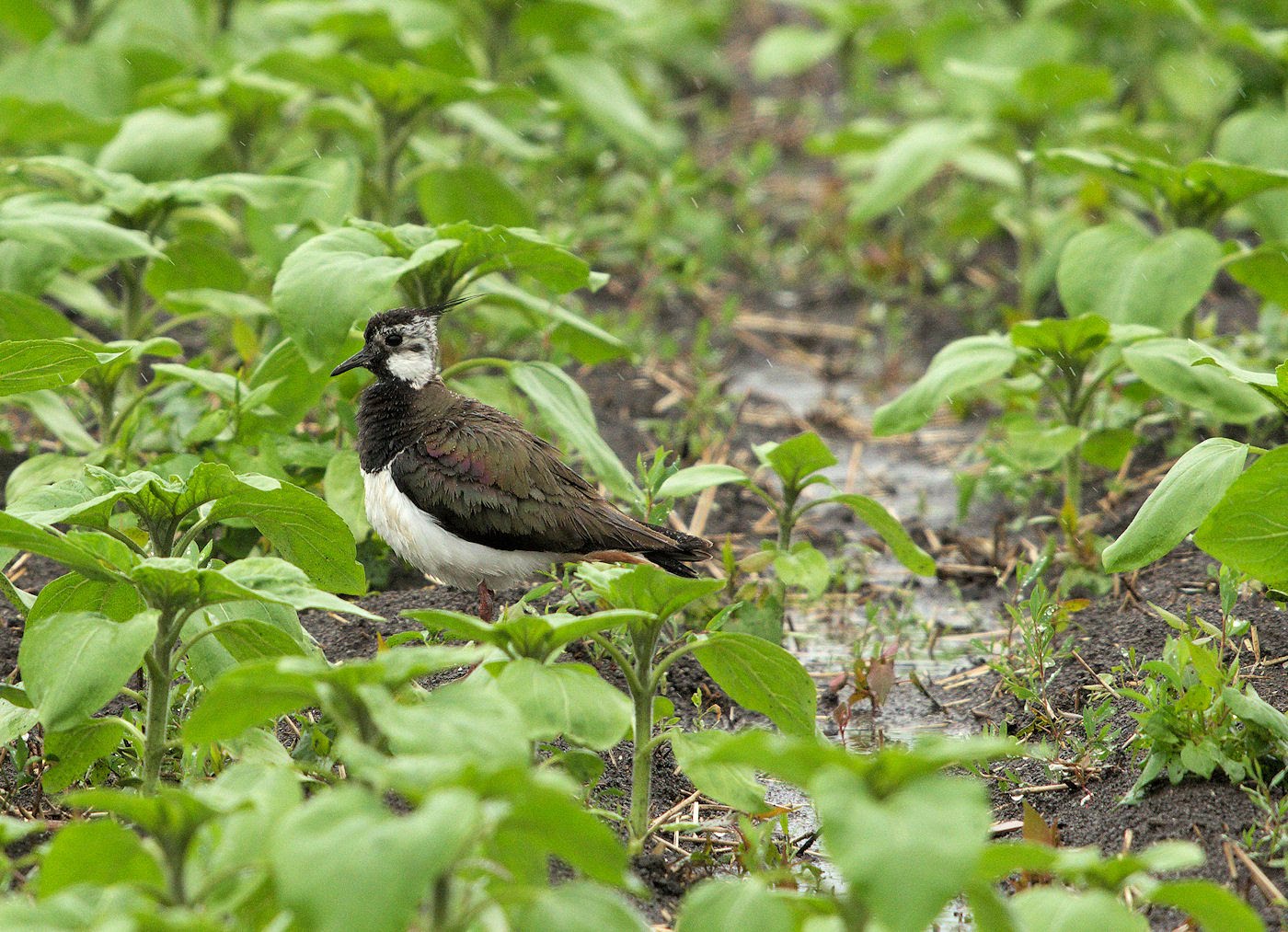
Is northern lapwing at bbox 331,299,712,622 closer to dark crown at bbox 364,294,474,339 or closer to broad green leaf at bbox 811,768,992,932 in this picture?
dark crown at bbox 364,294,474,339

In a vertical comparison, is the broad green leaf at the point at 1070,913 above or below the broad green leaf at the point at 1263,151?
above

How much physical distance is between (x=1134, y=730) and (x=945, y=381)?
121 centimetres

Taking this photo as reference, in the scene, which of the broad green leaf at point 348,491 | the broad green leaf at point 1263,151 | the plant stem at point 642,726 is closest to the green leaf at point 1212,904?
the plant stem at point 642,726

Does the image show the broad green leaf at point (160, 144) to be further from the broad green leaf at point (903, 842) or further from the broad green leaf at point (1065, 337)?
the broad green leaf at point (903, 842)

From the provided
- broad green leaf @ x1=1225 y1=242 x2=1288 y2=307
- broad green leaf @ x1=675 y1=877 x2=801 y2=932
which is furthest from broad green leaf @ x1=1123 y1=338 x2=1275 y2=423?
broad green leaf @ x1=675 y1=877 x2=801 y2=932

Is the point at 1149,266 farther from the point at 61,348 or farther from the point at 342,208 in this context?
the point at 61,348

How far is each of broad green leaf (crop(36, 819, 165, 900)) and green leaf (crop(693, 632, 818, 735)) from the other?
1300mm

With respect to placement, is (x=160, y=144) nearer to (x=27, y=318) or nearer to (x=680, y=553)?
(x=27, y=318)

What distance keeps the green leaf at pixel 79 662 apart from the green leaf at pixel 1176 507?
7.32 feet

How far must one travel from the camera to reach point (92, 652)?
2.81 metres

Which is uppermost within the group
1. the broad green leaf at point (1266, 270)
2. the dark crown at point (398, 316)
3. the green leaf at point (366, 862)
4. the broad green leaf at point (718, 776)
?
the green leaf at point (366, 862)

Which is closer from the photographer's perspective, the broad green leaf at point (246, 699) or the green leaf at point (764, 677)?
the broad green leaf at point (246, 699)

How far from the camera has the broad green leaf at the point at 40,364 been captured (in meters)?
3.43

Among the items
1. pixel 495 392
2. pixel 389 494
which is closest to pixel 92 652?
pixel 389 494
